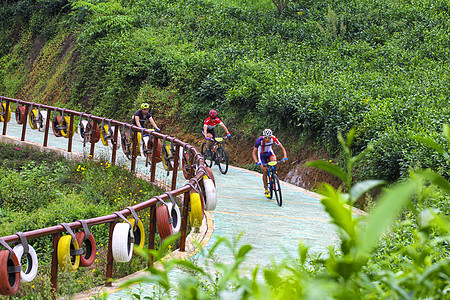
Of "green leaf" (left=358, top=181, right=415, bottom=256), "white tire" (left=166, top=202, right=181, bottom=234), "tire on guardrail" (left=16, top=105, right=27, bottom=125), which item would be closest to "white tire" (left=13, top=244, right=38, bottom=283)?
"white tire" (left=166, top=202, right=181, bottom=234)

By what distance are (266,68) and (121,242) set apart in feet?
46.1

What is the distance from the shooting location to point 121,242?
6.40 metres

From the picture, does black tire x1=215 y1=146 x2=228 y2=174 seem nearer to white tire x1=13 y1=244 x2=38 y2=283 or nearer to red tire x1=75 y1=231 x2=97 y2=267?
red tire x1=75 y1=231 x2=97 y2=267

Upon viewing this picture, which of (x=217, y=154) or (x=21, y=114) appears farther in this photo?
(x=21, y=114)

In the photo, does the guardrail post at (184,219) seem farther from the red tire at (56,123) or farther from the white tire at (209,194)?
the red tire at (56,123)

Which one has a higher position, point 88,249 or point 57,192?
point 88,249

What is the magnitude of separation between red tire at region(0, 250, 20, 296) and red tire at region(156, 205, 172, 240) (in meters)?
2.04

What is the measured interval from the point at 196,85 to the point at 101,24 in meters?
8.42

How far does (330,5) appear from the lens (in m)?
25.3

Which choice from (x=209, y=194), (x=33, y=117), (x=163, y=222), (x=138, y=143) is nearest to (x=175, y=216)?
(x=163, y=222)

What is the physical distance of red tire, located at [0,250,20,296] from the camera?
17.7 feet

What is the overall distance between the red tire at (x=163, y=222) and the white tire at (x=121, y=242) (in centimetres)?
64

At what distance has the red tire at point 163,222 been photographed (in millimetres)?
7043

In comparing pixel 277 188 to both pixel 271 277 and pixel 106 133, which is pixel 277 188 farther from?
pixel 271 277
